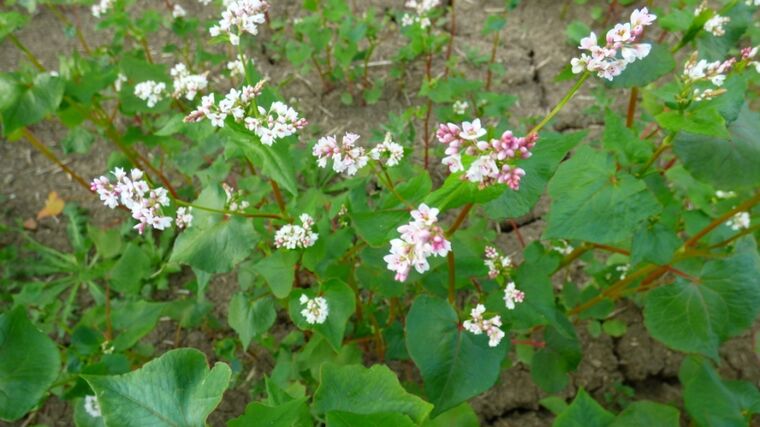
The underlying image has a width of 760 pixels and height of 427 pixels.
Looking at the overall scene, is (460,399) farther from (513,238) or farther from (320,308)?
(513,238)


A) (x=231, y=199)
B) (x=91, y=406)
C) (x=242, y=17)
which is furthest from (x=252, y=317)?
(x=242, y=17)

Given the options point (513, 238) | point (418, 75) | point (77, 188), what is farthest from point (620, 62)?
point (77, 188)

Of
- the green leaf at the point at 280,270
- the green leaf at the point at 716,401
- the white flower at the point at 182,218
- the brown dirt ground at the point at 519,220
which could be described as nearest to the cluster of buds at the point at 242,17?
the white flower at the point at 182,218

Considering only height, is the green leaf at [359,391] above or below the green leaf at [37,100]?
below

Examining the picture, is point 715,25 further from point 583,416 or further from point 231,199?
point 231,199

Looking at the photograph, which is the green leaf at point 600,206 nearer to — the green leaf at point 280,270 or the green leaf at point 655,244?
the green leaf at point 655,244

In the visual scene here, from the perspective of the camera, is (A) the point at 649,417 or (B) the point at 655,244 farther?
(A) the point at 649,417
